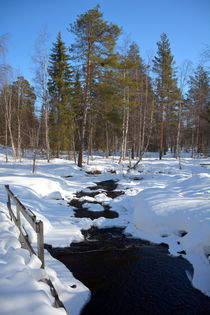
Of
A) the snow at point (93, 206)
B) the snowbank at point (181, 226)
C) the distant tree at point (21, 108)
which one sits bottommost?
the snow at point (93, 206)

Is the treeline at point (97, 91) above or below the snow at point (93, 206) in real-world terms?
above

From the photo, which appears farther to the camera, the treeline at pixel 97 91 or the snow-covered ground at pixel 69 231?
the treeline at pixel 97 91

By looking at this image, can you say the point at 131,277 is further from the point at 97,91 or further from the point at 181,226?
the point at 97,91

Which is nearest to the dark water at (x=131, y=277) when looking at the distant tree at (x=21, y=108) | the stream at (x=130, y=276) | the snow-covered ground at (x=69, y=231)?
the stream at (x=130, y=276)

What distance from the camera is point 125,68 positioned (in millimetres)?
18578

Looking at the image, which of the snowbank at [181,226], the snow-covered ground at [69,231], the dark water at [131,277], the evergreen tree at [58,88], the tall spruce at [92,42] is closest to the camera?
the snow-covered ground at [69,231]

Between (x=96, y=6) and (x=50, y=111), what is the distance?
11.6 meters

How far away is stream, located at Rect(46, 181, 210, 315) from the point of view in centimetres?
349

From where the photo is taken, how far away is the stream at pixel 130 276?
3486 mm

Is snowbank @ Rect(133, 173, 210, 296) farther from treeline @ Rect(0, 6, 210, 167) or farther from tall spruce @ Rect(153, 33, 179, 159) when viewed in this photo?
tall spruce @ Rect(153, 33, 179, 159)

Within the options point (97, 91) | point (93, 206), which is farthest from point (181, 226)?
point (97, 91)

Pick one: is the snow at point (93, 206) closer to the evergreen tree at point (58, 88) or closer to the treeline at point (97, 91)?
the treeline at point (97, 91)

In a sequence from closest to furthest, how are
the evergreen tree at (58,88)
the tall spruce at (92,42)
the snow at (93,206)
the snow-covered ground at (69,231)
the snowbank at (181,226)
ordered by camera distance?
1. the snow-covered ground at (69,231)
2. the snowbank at (181,226)
3. the snow at (93,206)
4. the tall spruce at (92,42)
5. the evergreen tree at (58,88)

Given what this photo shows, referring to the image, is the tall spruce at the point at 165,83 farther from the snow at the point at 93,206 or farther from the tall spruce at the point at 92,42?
the snow at the point at 93,206
